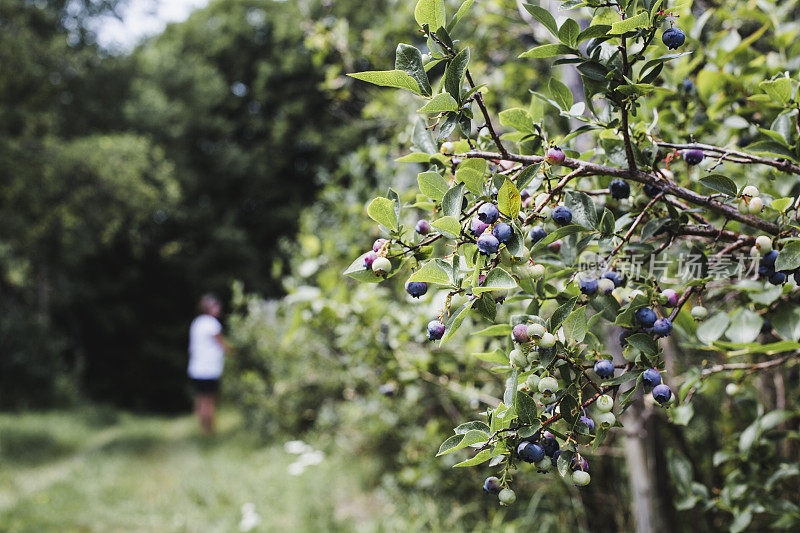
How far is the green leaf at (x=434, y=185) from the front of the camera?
0.75 meters

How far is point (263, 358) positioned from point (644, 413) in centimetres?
395

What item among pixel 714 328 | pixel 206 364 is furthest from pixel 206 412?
pixel 714 328

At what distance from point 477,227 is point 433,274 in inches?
3.2

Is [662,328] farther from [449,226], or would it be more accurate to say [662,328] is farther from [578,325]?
[449,226]

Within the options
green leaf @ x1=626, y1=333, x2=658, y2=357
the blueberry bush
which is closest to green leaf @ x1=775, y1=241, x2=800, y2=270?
the blueberry bush

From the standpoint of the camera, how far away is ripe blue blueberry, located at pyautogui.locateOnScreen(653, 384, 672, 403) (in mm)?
707

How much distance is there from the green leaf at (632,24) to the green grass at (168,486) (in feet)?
8.37

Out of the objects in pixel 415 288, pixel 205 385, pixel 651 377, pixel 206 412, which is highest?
pixel 415 288

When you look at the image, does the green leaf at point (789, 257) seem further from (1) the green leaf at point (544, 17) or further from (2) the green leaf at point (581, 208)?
(1) the green leaf at point (544, 17)

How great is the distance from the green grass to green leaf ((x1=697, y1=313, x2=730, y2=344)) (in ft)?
6.79

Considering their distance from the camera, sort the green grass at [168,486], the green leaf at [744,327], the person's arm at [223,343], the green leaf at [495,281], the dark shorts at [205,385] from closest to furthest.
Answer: the green leaf at [495,281], the green leaf at [744,327], the green grass at [168,486], the person's arm at [223,343], the dark shorts at [205,385]

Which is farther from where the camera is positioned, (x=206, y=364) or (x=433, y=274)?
(x=206, y=364)

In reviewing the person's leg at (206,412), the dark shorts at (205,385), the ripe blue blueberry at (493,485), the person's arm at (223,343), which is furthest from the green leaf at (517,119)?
the person's leg at (206,412)

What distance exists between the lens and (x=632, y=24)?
66cm
